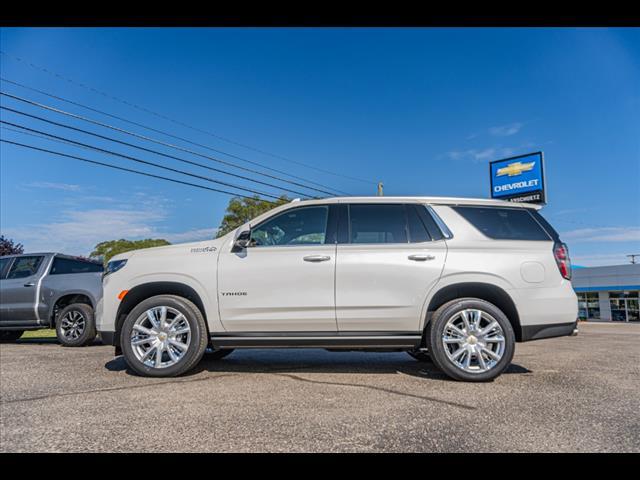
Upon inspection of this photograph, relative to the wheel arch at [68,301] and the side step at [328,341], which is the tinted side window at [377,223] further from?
the wheel arch at [68,301]

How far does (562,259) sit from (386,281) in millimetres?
1900

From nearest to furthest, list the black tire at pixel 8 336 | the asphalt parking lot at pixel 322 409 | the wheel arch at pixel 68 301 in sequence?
the asphalt parking lot at pixel 322 409 < the wheel arch at pixel 68 301 < the black tire at pixel 8 336

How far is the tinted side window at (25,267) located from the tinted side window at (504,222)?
8.50m

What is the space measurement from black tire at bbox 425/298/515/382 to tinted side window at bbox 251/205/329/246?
146cm

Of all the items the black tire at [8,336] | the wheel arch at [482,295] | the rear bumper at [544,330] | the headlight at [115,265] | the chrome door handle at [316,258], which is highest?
the chrome door handle at [316,258]

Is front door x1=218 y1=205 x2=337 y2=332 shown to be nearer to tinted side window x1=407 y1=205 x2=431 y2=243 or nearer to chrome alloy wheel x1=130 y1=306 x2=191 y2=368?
chrome alloy wheel x1=130 y1=306 x2=191 y2=368

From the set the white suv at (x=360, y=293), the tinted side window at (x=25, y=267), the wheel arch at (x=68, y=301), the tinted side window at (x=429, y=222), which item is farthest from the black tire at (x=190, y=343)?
the tinted side window at (x=25, y=267)

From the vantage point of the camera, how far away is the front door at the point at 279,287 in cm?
428

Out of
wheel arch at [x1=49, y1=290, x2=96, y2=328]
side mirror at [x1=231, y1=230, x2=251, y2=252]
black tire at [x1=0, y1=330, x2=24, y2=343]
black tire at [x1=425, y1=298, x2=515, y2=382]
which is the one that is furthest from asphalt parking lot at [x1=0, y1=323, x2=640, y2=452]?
black tire at [x1=0, y1=330, x2=24, y2=343]

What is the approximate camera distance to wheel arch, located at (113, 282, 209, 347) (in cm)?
448

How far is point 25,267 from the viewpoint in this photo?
8.69 m

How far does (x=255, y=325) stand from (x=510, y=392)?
2.47 metres
